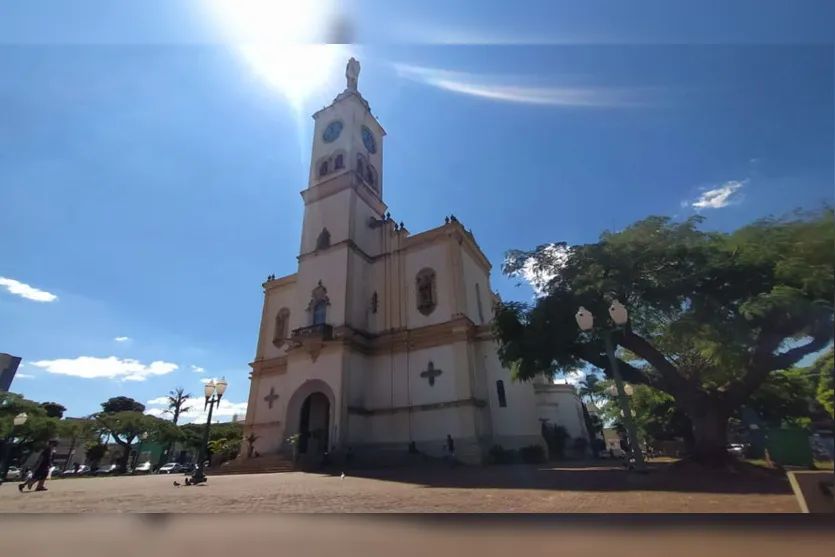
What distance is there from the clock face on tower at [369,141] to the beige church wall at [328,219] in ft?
16.9

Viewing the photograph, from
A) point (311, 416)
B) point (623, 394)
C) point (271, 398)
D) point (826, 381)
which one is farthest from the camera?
point (271, 398)

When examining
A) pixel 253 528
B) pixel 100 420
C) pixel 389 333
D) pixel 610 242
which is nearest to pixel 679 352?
pixel 610 242

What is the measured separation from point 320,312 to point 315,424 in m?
5.62

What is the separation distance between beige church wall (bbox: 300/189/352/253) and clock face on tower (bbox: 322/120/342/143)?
4.78 meters

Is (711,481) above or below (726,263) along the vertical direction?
below

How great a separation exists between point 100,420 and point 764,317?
42415 mm

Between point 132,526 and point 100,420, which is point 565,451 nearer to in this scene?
point 132,526

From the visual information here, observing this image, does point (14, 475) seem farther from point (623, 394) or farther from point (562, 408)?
point (562, 408)

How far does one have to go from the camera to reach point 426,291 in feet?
66.3

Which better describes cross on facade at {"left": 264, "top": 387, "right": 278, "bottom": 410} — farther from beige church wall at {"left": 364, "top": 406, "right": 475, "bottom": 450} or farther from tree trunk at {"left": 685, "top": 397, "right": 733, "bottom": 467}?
tree trunk at {"left": 685, "top": 397, "right": 733, "bottom": 467}

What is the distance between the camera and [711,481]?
6.21 metres

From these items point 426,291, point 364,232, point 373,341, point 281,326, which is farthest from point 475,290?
point 281,326

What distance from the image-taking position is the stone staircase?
16203 millimetres

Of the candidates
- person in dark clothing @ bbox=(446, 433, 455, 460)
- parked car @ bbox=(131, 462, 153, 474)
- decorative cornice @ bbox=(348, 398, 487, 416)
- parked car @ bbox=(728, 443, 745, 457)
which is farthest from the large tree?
parked car @ bbox=(131, 462, 153, 474)
